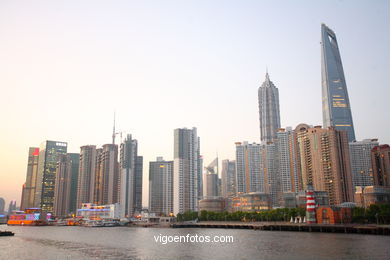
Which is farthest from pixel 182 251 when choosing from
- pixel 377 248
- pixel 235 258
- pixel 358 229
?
pixel 358 229

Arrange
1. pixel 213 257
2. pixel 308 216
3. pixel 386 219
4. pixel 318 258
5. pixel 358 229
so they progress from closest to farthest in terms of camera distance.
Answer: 1. pixel 318 258
2. pixel 213 257
3. pixel 358 229
4. pixel 386 219
5. pixel 308 216

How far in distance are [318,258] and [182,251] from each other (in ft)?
102

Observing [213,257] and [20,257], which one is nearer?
[213,257]

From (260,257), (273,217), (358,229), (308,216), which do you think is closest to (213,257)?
(260,257)

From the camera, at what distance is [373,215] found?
481 ft

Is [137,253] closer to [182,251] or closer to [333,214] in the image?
[182,251]

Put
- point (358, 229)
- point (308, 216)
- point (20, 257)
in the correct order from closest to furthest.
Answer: point (20, 257), point (358, 229), point (308, 216)

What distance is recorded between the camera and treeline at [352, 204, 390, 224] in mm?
141875

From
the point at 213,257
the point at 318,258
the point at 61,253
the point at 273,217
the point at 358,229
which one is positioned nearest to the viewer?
the point at 318,258

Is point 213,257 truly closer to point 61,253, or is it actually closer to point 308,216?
point 61,253

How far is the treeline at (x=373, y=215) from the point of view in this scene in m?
142

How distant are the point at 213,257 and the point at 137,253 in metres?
18.6

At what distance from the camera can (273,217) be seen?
19775cm

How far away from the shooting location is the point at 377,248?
80875 mm
